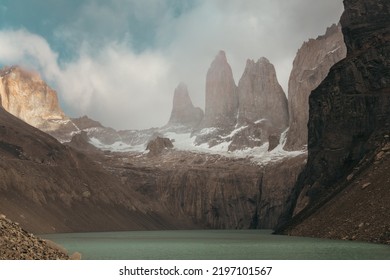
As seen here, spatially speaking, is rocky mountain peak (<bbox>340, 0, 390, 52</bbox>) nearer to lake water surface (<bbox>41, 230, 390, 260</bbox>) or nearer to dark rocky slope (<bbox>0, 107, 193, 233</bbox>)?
lake water surface (<bbox>41, 230, 390, 260</bbox>)

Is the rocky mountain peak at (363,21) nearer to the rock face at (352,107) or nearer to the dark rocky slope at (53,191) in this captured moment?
the rock face at (352,107)

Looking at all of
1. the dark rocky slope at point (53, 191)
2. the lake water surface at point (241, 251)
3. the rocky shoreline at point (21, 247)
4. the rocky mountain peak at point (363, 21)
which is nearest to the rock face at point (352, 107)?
the rocky mountain peak at point (363, 21)

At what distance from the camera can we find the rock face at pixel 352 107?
11756cm

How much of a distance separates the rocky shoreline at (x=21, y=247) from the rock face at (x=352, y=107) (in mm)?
76935

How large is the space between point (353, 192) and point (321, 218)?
270 inches

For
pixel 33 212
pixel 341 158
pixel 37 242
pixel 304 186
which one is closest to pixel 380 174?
pixel 341 158

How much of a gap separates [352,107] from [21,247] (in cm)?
10096

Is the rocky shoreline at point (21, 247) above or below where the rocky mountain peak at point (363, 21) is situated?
below

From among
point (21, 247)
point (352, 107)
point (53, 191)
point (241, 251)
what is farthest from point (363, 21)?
point (21, 247)

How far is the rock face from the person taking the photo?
117562mm

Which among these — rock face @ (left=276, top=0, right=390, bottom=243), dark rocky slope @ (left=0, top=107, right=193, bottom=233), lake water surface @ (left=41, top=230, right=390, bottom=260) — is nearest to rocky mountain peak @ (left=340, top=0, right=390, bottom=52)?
rock face @ (left=276, top=0, right=390, bottom=243)

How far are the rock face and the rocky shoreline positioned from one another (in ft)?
252

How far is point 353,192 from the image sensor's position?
91.0 meters

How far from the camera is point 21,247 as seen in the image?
34219 mm
